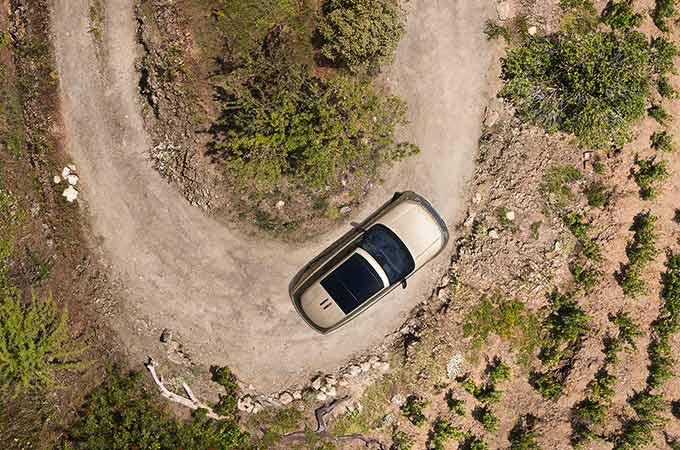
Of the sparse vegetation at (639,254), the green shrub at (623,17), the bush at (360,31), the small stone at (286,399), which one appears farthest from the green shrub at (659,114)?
the small stone at (286,399)

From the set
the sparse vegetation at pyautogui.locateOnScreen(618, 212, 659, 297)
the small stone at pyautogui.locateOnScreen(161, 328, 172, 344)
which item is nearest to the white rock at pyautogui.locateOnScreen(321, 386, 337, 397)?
the small stone at pyautogui.locateOnScreen(161, 328, 172, 344)

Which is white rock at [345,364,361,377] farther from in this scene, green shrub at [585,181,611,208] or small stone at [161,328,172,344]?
green shrub at [585,181,611,208]

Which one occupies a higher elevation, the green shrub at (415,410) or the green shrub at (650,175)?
the green shrub at (650,175)

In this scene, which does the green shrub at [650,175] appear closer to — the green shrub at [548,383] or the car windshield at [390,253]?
the green shrub at [548,383]

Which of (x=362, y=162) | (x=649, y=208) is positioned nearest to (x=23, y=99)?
(x=362, y=162)

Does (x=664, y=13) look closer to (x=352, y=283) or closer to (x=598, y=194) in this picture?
(x=598, y=194)

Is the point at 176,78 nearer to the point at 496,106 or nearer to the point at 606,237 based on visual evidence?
the point at 496,106
